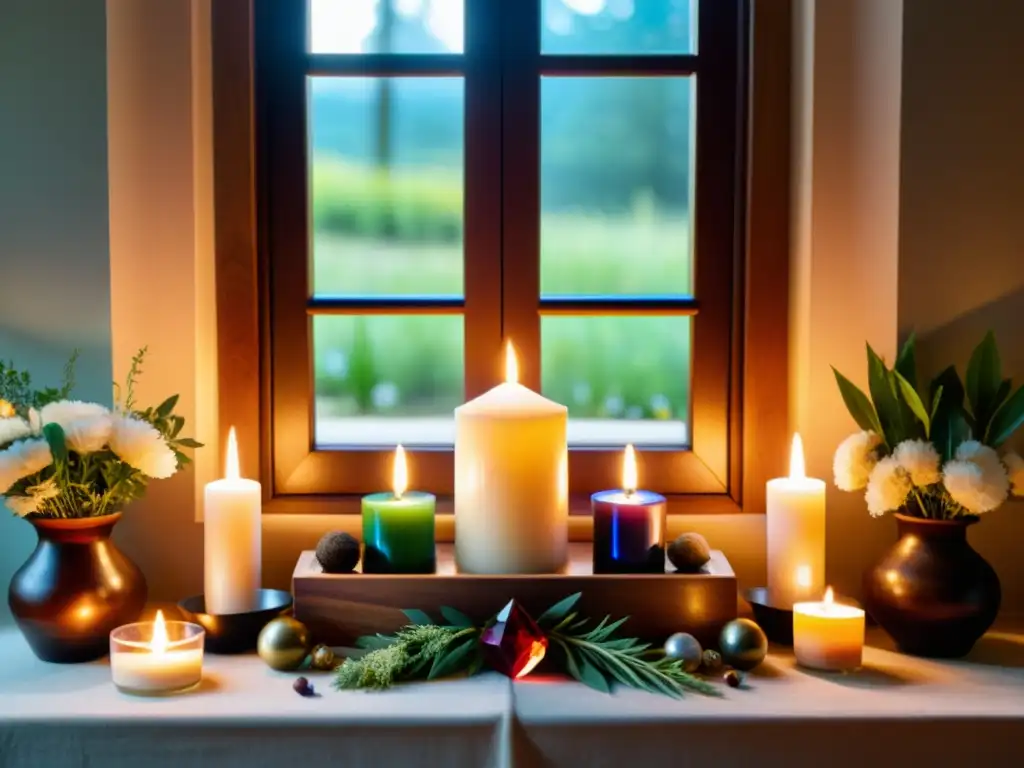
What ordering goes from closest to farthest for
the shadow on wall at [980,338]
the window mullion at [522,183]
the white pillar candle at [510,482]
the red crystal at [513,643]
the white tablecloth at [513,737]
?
the white tablecloth at [513,737] < the red crystal at [513,643] < the white pillar candle at [510,482] < the shadow on wall at [980,338] < the window mullion at [522,183]

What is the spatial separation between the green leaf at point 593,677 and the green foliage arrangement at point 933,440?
0.41m

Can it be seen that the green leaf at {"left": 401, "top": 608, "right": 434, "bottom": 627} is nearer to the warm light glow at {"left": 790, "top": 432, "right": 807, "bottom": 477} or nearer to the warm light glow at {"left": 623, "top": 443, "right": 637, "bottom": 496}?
the warm light glow at {"left": 623, "top": 443, "right": 637, "bottom": 496}

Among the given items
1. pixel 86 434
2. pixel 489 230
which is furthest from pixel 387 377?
pixel 86 434

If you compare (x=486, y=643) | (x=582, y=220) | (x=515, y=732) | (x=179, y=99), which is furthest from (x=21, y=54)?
(x=515, y=732)

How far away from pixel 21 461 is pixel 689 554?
0.82 metres

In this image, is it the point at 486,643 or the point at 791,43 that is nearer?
the point at 486,643

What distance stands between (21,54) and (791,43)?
1091 millimetres

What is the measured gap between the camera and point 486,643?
1.26 metres

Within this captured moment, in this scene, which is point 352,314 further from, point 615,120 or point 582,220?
point 615,120

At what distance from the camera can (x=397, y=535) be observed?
1.37 meters

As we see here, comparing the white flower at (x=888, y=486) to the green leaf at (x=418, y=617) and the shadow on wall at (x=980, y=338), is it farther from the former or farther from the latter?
the green leaf at (x=418, y=617)

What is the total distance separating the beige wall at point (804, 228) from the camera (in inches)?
58.7

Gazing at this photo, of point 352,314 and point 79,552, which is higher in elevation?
point 352,314

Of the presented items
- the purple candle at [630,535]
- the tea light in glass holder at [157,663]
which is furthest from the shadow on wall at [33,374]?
the purple candle at [630,535]
